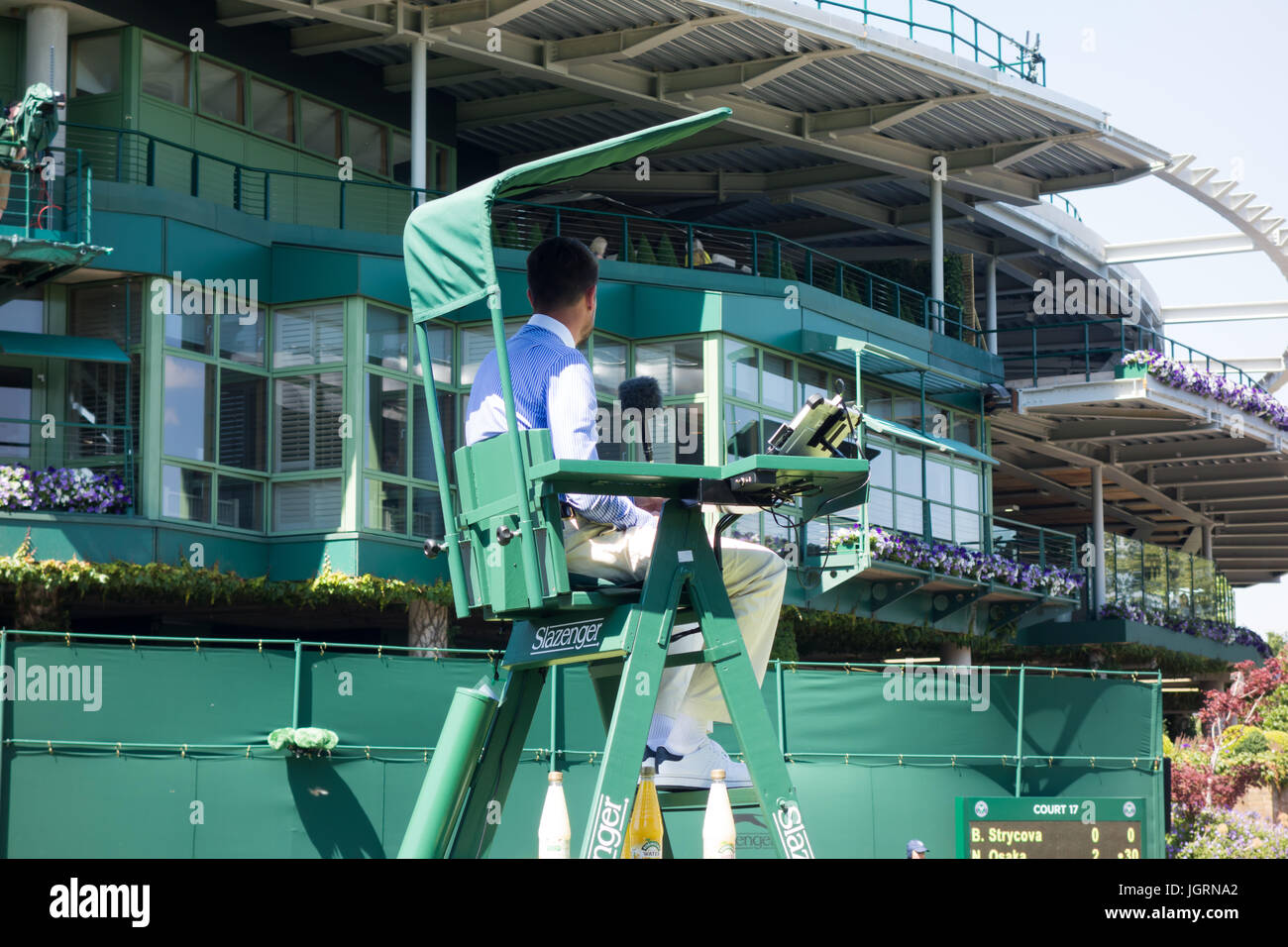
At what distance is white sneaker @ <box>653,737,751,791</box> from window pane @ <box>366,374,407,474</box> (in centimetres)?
1749

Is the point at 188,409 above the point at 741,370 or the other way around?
the other way around


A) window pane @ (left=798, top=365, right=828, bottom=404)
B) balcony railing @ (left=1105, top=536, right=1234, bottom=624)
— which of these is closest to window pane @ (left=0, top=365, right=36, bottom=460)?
window pane @ (left=798, top=365, right=828, bottom=404)

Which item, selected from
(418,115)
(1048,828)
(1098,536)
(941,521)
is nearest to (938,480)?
(941,521)

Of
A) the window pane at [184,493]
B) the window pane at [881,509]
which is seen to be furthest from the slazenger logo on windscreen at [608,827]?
the window pane at [881,509]

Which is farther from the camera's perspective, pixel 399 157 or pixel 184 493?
pixel 399 157

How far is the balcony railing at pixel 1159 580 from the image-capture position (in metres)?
38.1

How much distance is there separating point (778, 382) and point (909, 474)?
396cm

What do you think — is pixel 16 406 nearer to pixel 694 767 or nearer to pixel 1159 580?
pixel 694 767

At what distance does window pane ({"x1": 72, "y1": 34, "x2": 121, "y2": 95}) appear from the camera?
24953mm

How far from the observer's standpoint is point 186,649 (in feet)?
50.3

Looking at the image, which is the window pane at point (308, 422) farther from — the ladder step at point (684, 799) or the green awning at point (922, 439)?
the ladder step at point (684, 799)

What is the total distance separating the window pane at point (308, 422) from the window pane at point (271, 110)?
19.1 feet

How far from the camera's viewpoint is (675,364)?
25875 mm
